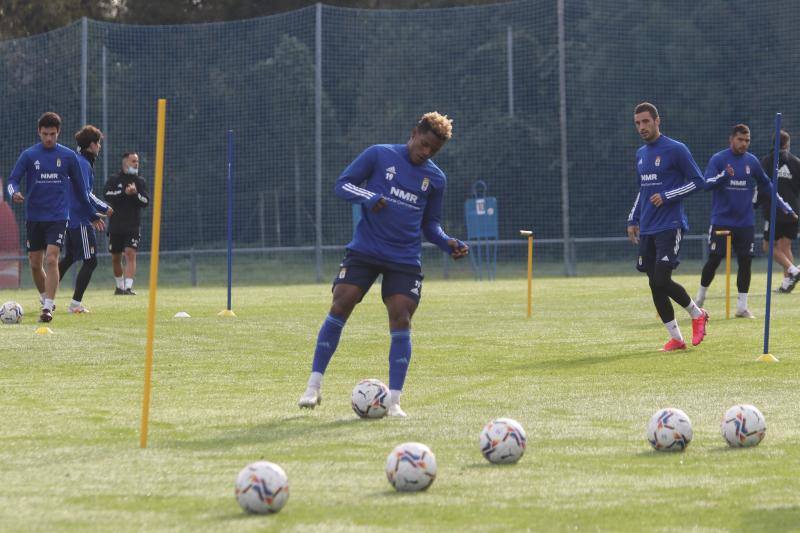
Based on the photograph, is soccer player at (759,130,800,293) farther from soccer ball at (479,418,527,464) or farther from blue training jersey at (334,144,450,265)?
soccer ball at (479,418,527,464)

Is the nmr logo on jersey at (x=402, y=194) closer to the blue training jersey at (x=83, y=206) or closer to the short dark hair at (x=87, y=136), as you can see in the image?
the blue training jersey at (x=83, y=206)

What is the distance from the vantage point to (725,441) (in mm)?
6781

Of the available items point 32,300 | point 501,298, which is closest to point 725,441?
point 501,298

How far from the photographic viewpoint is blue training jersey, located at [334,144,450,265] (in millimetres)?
8195

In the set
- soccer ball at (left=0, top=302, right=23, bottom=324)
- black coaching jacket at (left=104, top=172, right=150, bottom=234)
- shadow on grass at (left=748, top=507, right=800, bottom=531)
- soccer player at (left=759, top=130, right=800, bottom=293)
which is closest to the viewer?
shadow on grass at (left=748, top=507, right=800, bottom=531)

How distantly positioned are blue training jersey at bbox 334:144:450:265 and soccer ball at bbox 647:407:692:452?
2107 mm

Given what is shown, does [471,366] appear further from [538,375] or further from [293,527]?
[293,527]

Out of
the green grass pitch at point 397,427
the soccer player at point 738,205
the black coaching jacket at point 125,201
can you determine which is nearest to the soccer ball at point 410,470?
the green grass pitch at point 397,427

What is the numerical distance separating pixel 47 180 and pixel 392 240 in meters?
7.92

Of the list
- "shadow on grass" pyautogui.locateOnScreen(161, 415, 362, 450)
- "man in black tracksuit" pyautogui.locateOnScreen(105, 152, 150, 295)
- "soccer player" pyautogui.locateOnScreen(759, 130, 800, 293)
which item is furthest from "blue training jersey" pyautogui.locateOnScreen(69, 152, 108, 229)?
"shadow on grass" pyautogui.locateOnScreen(161, 415, 362, 450)

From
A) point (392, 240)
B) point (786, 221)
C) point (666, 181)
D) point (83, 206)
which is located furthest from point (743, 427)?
point (786, 221)

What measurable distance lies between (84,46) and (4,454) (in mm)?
24694

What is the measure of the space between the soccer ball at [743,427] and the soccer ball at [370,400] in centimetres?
206

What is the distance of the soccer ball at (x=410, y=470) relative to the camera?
18.0 feet
